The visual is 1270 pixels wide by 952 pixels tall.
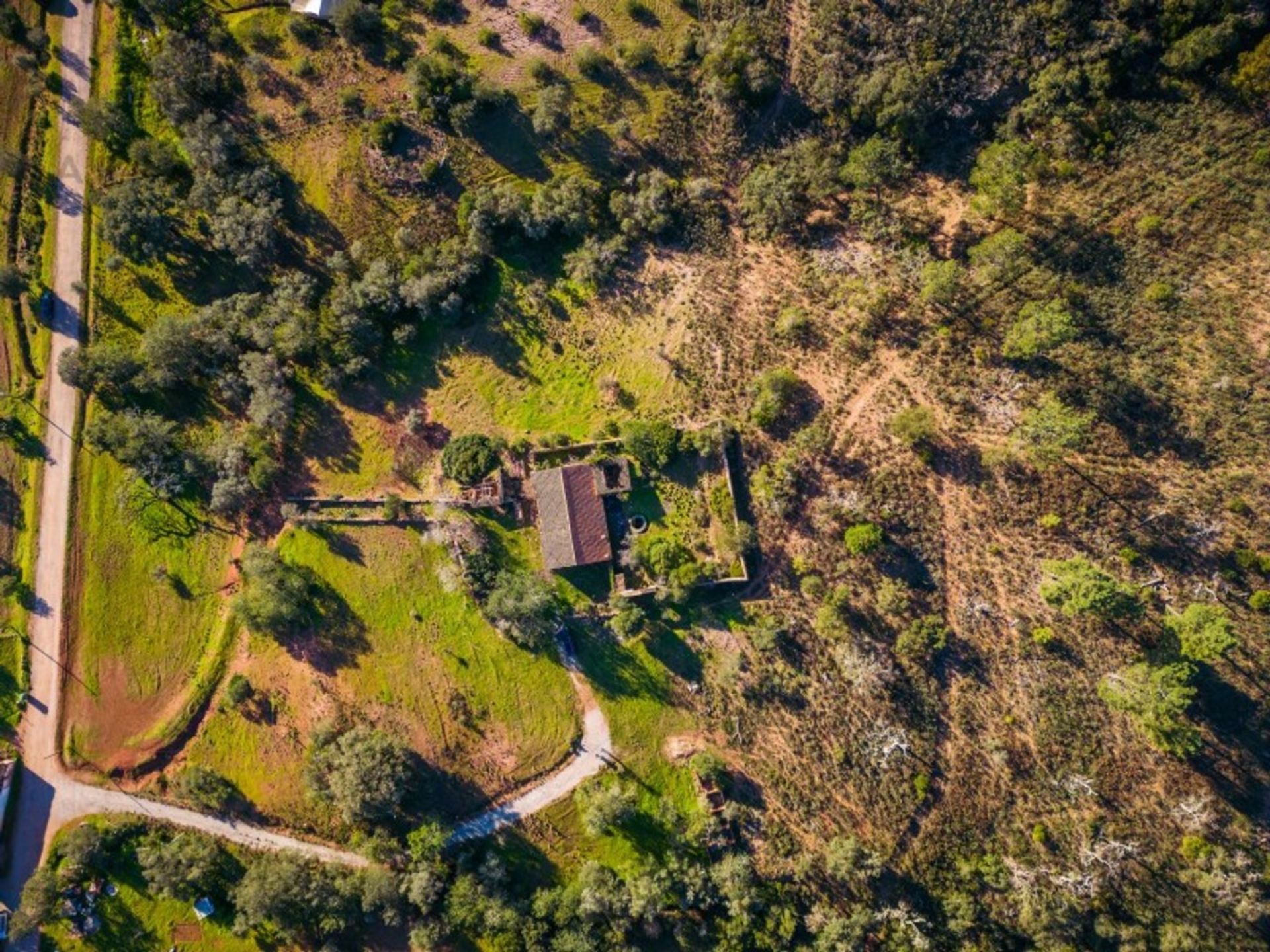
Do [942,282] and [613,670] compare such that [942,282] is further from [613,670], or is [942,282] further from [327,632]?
[327,632]

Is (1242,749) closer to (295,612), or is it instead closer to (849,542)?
(849,542)

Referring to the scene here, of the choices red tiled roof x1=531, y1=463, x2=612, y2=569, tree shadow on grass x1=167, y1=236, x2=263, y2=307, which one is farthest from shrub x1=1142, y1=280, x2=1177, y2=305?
tree shadow on grass x1=167, y1=236, x2=263, y2=307

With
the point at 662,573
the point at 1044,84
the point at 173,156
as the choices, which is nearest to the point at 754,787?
the point at 662,573

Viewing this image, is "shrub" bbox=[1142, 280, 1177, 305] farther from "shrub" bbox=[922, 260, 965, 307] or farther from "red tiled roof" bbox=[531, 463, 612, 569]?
"red tiled roof" bbox=[531, 463, 612, 569]

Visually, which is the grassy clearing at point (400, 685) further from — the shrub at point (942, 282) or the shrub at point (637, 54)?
the shrub at point (637, 54)

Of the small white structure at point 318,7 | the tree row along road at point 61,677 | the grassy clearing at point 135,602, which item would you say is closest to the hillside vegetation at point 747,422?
the grassy clearing at point 135,602

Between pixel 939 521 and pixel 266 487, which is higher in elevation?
pixel 266 487
